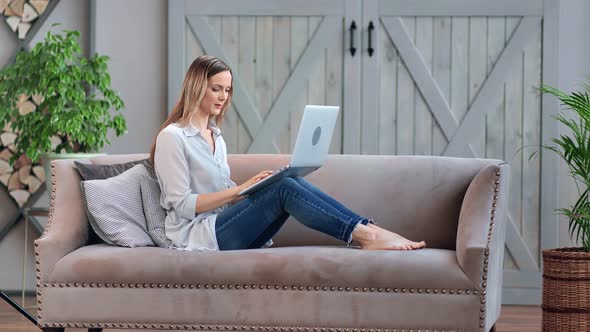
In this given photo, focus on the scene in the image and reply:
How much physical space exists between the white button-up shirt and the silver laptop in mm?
191

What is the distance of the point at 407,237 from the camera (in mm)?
3879

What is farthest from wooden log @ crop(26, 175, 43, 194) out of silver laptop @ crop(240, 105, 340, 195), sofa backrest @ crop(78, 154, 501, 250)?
silver laptop @ crop(240, 105, 340, 195)

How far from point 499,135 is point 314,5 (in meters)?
1.23

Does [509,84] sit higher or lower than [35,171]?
higher

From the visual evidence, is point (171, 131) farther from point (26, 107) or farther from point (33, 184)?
point (33, 184)

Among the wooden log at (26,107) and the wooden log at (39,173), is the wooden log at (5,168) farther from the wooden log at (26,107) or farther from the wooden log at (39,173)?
the wooden log at (26,107)

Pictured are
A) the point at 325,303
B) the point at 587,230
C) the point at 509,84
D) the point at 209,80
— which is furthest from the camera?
the point at 509,84

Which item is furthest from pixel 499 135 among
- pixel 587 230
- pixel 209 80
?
pixel 209 80

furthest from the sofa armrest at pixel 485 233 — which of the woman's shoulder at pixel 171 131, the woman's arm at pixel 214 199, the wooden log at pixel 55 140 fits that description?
the wooden log at pixel 55 140

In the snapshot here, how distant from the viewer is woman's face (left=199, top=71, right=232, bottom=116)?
3666 millimetres

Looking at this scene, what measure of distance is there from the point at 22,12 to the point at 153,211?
2.28 m

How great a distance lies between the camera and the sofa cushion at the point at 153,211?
3.62m

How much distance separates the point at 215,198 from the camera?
3557 mm

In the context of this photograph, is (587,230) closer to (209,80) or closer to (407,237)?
(407,237)
